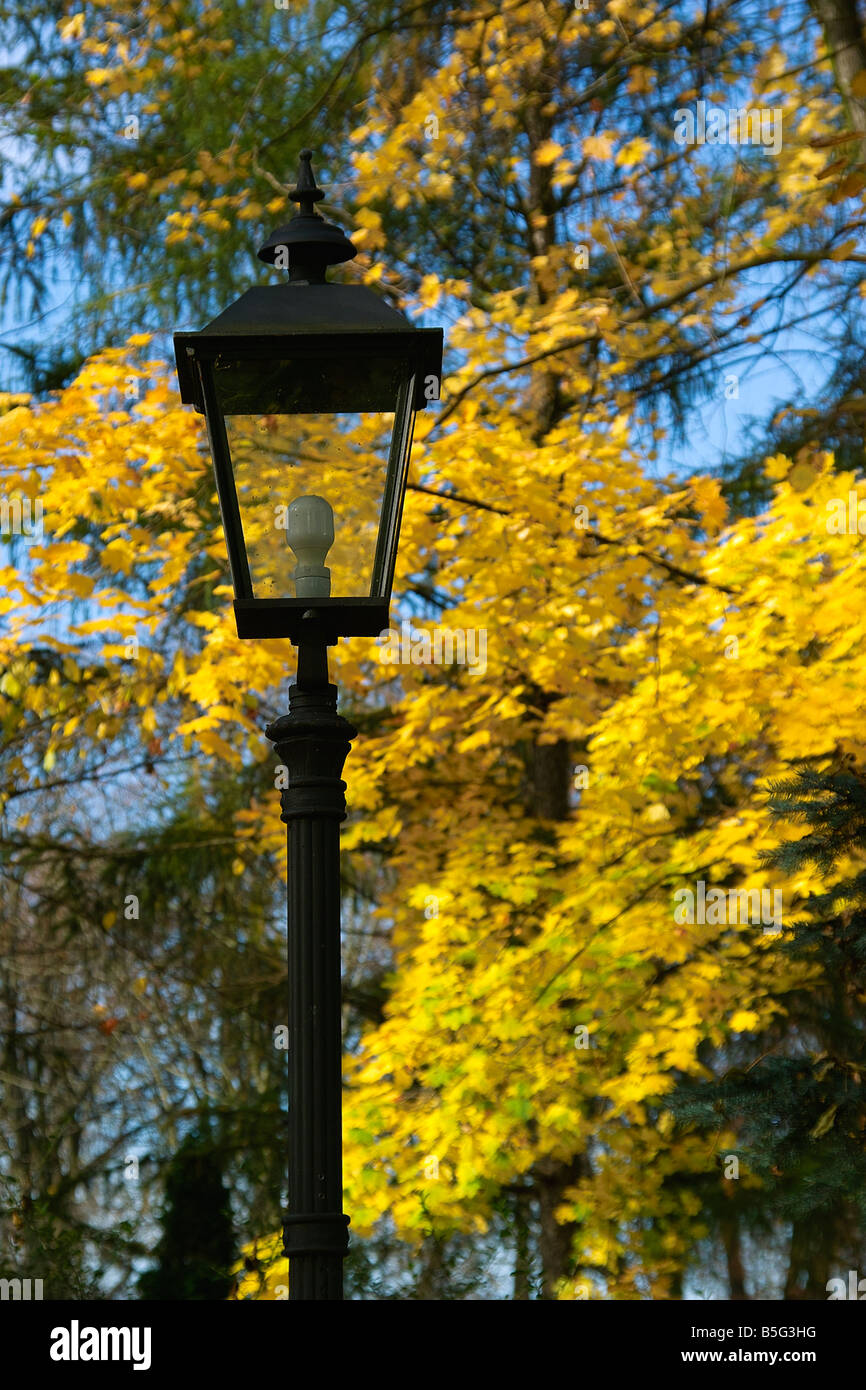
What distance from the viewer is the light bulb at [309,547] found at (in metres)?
3.41

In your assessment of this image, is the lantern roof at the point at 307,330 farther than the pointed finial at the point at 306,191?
No

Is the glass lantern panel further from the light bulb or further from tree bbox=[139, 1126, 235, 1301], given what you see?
tree bbox=[139, 1126, 235, 1301]

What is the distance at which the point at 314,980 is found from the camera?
3234 mm

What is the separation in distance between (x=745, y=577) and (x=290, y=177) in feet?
A: 15.8

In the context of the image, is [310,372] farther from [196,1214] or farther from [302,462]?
[196,1214]

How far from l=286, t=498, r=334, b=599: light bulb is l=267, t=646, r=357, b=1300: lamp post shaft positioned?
13 centimetres

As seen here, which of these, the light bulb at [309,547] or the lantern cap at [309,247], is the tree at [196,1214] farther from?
the lantern cap at [309,247]

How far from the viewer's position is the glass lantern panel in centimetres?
341

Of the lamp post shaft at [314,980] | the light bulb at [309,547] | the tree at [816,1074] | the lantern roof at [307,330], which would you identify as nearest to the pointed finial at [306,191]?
the lantern roof at [307,330]

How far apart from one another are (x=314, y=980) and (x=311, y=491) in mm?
1055
